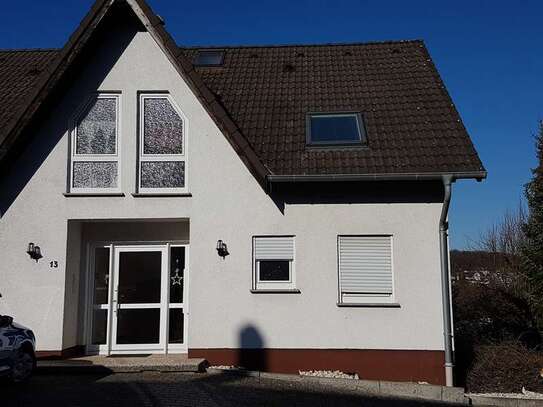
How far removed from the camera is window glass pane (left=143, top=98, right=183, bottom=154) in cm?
1084

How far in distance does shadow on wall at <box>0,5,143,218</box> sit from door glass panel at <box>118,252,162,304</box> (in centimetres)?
214

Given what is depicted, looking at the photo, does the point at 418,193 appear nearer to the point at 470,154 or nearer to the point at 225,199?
the point at 470,154

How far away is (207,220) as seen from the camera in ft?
34.4

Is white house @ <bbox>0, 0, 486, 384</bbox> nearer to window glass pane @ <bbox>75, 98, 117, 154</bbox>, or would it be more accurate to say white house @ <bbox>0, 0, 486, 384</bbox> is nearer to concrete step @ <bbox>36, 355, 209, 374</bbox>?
window glass pane @ <bbox>75, 98, 117, 154</bbox>

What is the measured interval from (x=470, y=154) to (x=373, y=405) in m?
4.88

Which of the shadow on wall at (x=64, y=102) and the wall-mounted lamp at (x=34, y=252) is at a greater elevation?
the shadow on wall at (x=64, y=102)

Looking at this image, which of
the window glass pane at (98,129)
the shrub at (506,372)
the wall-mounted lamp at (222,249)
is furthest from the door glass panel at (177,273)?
the shrub at (506,372)

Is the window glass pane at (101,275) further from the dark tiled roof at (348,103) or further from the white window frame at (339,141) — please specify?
the white window frame at (339,141)

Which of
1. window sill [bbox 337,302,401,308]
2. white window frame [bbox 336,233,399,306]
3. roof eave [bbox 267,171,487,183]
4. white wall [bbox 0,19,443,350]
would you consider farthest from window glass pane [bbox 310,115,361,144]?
window sill [bbox 337,302,401,308]

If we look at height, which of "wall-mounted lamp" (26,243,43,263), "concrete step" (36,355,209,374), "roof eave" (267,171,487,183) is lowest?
"concrete step" (36,355,209,374)

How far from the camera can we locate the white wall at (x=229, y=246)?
399 inches

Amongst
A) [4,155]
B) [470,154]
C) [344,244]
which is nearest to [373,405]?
[344,244]

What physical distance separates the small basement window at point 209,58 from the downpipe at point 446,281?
24.0ft

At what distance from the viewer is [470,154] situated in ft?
33.7
